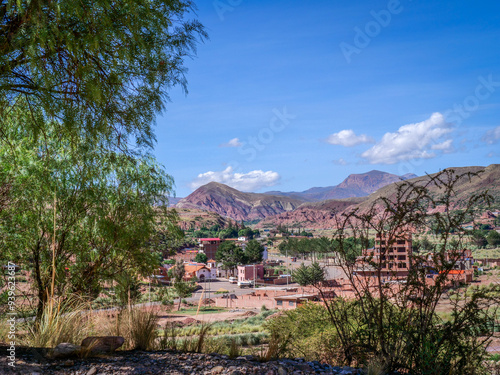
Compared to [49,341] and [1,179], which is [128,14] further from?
[1,179]

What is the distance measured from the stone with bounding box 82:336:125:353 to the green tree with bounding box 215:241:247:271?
209ft

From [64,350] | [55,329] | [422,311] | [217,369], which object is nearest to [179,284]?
[55,329]

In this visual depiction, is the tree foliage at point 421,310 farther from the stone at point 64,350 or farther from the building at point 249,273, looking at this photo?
the building at point 249,273

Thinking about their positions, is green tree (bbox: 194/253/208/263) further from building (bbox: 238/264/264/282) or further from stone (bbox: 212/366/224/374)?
stone (bbox: 212/366/224/374)

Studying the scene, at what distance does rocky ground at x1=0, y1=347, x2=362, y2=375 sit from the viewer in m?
3.52

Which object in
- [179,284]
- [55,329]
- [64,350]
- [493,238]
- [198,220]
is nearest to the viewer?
[64,350]

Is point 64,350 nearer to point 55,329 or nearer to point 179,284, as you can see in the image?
point 55,329

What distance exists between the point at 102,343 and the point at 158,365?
80 centimetres

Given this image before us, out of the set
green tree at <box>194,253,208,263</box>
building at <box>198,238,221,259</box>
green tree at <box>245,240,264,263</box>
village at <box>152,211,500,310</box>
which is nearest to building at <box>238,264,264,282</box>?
village at <box>152,211,500,310</box>

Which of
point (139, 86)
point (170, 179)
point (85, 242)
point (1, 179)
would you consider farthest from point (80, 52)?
point (170, 179)

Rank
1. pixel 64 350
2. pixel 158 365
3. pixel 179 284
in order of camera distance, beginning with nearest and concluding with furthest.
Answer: pixel 158 365 → pixel 64 350 → pixel 179 284

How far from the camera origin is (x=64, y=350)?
3895 mm

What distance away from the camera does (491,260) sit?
55.1 m

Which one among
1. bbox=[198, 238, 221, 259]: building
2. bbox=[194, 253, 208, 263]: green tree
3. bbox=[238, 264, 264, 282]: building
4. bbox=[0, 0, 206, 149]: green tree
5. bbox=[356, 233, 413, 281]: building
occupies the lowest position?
bbox=[238, 264, 264, 282]: building
